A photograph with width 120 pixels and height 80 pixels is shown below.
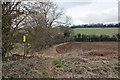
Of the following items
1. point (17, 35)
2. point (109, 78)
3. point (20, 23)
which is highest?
point (20, 23)

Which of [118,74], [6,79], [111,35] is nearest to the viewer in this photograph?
[6,79]

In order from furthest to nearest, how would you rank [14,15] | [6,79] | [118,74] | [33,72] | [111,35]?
[111,35] < [14,15] < [118,74] < [33,72] < [6,79]

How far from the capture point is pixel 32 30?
9.84 metres

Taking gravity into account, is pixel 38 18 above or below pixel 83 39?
above

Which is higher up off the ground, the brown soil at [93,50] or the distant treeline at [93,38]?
the distant treeline at [93,38]

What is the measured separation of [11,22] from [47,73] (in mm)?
5318

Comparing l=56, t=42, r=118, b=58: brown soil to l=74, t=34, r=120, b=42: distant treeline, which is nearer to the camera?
l=56, t=42, r=118, b=58: brown soil

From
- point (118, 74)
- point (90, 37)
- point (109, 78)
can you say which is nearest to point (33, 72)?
point (109, 78)

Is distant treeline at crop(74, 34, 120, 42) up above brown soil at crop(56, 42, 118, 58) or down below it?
above

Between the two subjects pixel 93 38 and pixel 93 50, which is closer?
pixel 93 50

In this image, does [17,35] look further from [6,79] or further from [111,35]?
[111,35]

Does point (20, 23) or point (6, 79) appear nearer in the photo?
point (6, 79)

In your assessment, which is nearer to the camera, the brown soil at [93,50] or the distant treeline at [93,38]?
the brown soil at [93,50]

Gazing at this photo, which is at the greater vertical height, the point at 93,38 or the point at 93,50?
the point at 93,38
